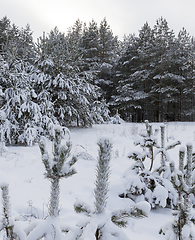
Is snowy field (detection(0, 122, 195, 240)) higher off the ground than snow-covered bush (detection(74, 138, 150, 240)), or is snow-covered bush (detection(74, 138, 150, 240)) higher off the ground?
snow-covered bush (detection(74, 138, 150, 240))

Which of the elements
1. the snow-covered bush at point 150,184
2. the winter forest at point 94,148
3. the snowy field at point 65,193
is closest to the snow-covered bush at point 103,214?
the winter forest at point 94,148

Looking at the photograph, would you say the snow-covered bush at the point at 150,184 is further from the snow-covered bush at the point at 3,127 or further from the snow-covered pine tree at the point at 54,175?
the snow-covered bush at the point at 3,127

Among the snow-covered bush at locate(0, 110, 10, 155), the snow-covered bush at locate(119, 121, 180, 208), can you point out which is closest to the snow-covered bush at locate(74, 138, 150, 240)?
the snow-covered bush at locate(119, 121, 180, 208)

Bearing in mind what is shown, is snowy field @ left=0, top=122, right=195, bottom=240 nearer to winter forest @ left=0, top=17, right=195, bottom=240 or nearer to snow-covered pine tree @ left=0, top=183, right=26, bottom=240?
winter forest @ left=0, top=17, right=195, bottom=240

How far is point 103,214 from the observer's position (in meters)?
0.65

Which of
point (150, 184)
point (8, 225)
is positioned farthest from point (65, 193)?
point (8, 225)

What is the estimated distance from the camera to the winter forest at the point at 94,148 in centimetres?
67

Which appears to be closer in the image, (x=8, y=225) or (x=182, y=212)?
(x=8, y=225)

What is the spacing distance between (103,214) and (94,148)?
479 centimetres

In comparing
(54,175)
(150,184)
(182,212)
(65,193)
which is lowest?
(65,193)

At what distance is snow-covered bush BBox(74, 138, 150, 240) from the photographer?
0.59 metres

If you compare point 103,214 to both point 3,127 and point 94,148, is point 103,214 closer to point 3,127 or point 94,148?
point 94,148

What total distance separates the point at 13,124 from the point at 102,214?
18.7 ft

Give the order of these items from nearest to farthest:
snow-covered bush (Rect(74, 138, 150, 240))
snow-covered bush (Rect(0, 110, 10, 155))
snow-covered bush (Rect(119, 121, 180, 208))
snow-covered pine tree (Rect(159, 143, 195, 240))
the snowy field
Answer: snow-covered bush (Rect(74, 138, 150, 240)) < snow-covered pine tree (Rect(159, 143, 195, 240)) < the snowy field < snow-covered bush (Rect(119, 121, 180, 208)) < snow-covered bush (Rect(0, 110, 10, 155))
